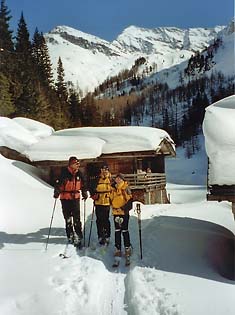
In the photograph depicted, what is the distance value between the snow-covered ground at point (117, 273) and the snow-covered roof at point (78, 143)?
841 cm

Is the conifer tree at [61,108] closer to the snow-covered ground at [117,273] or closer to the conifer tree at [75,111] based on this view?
the conifer tree at [75,111]

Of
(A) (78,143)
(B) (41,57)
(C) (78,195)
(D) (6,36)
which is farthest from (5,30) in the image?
(C) (78,195)

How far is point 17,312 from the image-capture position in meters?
Result: 6.12

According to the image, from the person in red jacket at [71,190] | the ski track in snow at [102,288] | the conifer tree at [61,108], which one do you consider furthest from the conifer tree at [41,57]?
the ski track in snow at [102,288]

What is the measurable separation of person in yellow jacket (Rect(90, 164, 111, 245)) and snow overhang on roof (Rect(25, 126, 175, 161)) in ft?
37.9

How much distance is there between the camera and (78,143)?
22297mm

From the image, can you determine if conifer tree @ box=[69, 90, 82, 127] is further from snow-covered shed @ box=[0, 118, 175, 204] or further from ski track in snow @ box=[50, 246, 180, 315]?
ski track in snow @ box=[50, 246, 180, 315]

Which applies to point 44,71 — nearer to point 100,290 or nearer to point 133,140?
point 133,140

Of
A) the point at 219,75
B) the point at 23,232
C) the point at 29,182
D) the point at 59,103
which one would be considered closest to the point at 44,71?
the point at 59,103

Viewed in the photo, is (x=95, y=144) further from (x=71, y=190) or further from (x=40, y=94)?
(x=40, y=94)

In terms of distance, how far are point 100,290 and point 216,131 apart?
5.16 meters

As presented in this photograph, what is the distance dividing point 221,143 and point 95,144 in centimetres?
1330

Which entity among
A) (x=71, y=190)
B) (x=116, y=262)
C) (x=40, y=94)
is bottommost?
(x=116, y=262)

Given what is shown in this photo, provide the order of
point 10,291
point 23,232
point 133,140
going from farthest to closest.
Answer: point 133,140
point 23,232
point 10,291
